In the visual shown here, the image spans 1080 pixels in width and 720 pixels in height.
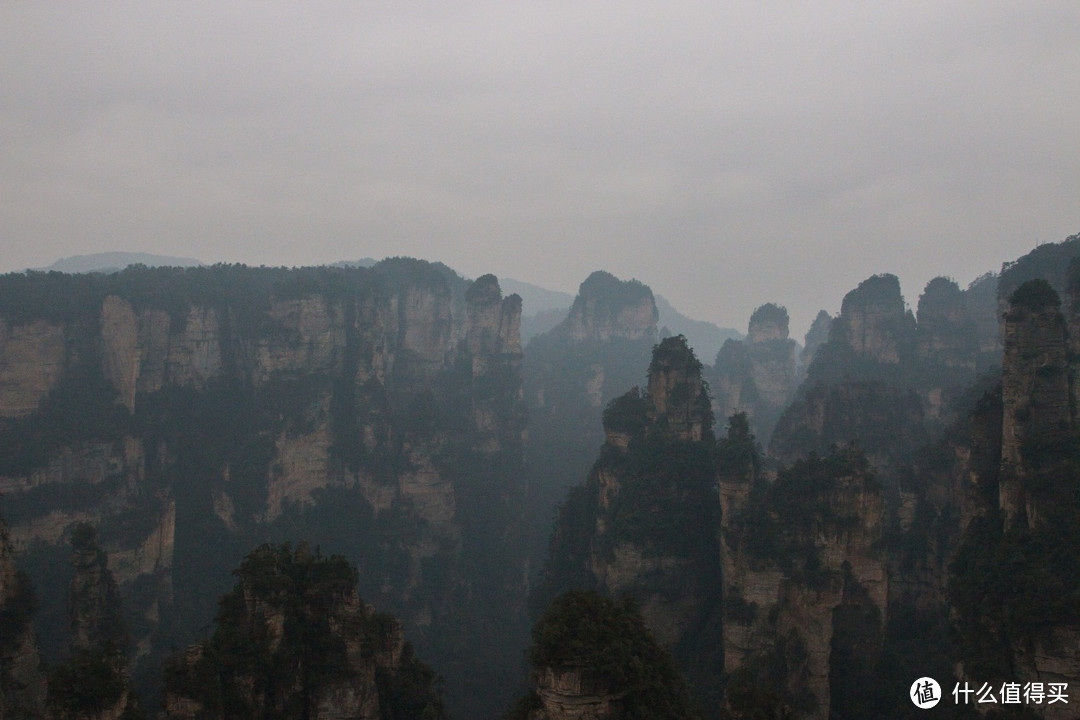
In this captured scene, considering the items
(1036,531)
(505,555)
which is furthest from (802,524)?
(505,555)

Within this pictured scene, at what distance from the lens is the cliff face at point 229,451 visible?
150 feet

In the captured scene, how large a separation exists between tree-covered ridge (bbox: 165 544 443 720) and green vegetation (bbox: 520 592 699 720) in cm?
692

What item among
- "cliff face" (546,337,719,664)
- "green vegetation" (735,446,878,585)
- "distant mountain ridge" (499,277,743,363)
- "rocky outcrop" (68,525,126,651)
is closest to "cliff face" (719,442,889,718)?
"green vegetation" (735,446,878,585)

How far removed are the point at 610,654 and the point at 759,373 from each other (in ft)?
278

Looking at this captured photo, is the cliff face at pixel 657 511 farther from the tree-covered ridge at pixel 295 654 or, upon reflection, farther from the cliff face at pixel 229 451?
the cliff face at pixel 229 451

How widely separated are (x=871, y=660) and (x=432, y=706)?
17763mm

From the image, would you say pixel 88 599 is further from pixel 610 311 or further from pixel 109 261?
pixel 109 261

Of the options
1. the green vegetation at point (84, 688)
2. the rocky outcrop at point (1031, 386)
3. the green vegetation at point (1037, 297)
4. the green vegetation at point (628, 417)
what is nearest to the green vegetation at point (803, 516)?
the rocky outcrop at point (1031, 386)

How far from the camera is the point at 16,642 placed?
26.1 meters

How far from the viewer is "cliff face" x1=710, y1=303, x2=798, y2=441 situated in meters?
90.1

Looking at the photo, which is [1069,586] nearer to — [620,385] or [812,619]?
[812,619]

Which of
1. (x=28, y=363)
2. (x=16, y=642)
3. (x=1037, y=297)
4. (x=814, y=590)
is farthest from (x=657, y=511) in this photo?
(x=28, y=363)

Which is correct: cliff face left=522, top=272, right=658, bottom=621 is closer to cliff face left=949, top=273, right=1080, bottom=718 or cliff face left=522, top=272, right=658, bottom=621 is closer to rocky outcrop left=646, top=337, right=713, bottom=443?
rocky outcrop left=646, top=337, right=713, bottom=443

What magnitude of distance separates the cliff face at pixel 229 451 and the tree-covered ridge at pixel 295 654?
22.2 metres
